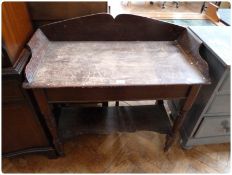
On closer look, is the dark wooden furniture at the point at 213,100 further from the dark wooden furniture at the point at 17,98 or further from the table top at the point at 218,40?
the dark wooden furniture at the point at 17,98

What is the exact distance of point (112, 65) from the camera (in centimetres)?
86

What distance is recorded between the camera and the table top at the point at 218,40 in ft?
2.77

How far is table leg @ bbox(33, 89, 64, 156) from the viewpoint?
30.6 inches

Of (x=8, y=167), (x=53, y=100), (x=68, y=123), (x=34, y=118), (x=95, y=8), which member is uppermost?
(x=95, y=8)

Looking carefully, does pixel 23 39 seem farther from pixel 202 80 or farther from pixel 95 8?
pixel 202 80

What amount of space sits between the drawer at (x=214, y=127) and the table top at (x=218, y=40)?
38cm

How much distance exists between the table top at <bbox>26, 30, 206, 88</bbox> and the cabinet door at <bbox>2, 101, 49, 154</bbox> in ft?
0.67

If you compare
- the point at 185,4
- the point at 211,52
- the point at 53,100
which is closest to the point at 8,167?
the point at 53,100

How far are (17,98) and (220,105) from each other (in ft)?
3.11

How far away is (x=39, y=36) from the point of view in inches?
37.5

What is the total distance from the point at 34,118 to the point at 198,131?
0.89 m

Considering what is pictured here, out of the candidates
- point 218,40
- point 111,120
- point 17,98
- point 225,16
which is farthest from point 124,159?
point 225,16

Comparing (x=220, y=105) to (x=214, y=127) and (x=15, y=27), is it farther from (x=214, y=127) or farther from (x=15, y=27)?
(x=15, y=27)

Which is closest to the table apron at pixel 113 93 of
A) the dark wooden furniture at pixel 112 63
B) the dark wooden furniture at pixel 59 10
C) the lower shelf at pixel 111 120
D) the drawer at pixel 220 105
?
the dark wooden furniture at pixel 112 63
